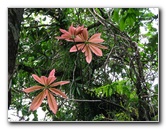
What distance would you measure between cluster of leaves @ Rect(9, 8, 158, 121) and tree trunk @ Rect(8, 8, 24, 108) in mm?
28

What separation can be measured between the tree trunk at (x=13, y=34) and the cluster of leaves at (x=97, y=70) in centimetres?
3

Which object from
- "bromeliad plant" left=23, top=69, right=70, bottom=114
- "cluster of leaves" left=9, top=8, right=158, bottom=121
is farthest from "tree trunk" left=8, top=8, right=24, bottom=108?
"bromeliad plant" left=23, top=69, right=70, bottom=114

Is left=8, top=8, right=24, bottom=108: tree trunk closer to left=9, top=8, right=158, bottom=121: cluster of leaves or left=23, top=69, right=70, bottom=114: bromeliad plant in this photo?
left=9, top=8, right=158, bottom=121: cluster of leaves

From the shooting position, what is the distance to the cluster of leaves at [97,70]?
→ 1385 mm

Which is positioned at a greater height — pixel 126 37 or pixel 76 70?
pixel 126 37

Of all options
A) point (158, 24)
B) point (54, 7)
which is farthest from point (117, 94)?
point (54, 7)

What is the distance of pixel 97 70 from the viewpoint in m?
1.39

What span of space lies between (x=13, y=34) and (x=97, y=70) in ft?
1.41

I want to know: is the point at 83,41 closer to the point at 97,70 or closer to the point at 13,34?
the point at 97,70

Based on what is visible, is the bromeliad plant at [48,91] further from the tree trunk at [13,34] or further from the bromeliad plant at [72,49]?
the tree trunk at [13,34]

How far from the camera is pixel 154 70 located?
143 cm

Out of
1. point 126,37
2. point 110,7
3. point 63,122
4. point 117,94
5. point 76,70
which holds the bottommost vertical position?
point 63,122

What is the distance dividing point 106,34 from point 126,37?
0.32 feet
